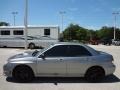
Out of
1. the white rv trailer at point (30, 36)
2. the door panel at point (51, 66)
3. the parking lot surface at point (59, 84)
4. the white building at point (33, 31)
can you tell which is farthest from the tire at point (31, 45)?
the door panel at point (51, 66)

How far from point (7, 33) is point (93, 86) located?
25.9 meters

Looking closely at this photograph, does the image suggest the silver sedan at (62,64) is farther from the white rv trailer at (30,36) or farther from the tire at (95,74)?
the white rv trailer at (30,36)

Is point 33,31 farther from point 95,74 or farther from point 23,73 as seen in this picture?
point 95,74

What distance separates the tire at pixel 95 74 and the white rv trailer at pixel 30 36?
22379 mm

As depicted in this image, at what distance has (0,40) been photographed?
114 ft

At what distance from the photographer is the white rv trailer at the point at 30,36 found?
33.2m

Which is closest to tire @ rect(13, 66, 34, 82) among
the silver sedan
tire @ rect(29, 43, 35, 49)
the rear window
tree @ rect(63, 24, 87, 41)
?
the silver sedan

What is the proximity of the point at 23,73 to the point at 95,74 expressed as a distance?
2.77m

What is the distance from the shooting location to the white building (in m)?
33.1

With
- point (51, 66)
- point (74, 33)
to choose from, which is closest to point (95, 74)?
point (51, 66)

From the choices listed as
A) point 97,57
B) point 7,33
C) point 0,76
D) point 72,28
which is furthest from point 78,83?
point 72,28

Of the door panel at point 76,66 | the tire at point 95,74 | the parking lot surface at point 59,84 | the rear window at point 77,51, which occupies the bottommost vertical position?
the parking lot surface at point 59,84

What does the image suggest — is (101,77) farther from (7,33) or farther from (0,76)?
(7,33)

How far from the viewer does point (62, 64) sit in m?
10.6
